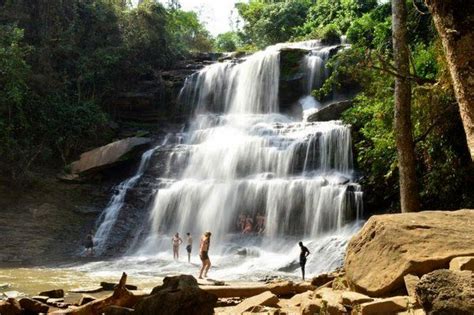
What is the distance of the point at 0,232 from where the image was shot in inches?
716

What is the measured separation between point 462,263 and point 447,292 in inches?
62.5

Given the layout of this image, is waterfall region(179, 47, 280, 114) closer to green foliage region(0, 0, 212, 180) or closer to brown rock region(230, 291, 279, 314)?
green foliage region(0, 0, 212, 180)

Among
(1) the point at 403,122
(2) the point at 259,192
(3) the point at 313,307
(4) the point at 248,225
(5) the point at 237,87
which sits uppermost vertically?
(5) the point at 237,87

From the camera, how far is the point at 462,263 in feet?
14.6

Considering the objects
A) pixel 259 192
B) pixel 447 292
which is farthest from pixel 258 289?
pixel 259 192

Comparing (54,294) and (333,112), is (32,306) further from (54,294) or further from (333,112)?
(333,112)

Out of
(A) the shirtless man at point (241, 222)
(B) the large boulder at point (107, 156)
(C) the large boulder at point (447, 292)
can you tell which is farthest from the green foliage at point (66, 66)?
(C) the large boulder at point (447, 292)

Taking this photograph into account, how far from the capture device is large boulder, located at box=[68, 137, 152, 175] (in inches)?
877

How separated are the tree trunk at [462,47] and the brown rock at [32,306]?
6.67 meters

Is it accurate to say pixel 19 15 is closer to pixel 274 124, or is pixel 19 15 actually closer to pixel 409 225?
pixel 274 124

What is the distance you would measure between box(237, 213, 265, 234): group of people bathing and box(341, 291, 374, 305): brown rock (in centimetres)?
1276

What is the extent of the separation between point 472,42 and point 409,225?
414 cm

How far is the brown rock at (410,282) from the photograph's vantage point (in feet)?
15.0

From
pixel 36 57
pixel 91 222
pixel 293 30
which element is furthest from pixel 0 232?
pixel 293 30
